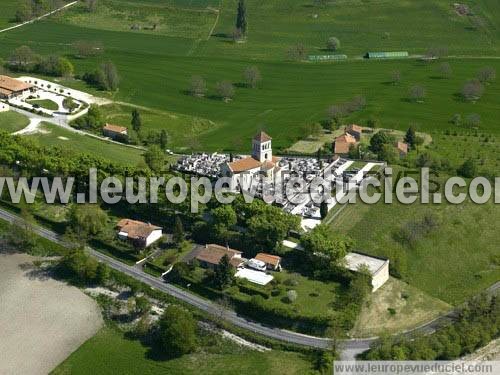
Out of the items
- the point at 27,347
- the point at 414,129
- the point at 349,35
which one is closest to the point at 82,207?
the point at 27,347

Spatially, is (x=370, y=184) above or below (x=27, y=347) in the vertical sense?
above

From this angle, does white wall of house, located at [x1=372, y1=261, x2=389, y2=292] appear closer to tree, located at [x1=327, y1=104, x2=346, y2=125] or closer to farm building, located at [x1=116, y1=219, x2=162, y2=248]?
farm building, located at [x1=116, y1=219, x2=162, y2=248]

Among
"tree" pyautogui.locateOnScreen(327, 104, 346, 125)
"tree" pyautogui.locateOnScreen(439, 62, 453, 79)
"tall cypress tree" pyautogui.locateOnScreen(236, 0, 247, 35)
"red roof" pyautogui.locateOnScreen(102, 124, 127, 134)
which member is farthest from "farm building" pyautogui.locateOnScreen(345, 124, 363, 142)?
"tall cypress tree" pyautogui.locateOnScreen(236, 0, 247, 35)

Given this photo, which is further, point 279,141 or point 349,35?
point 349,35

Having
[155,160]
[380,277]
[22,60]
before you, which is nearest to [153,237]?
[155,160]

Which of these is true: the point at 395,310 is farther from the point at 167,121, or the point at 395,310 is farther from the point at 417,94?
the point at 417,94

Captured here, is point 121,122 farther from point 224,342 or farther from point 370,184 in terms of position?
point 224,342
